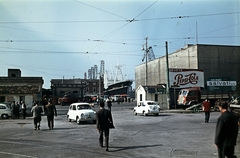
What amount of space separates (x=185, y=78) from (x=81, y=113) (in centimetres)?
2659

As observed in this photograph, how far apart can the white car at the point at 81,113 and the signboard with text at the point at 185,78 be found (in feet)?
76.3

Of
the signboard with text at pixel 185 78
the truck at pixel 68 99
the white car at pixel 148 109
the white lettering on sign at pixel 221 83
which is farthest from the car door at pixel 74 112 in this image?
the truck at pixel 68 99

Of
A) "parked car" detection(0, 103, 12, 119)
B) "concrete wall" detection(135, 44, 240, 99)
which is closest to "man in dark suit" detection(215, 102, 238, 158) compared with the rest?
"parked car" detection(0, 103, 12, 119)

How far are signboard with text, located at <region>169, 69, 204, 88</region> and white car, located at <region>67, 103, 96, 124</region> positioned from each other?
23.3m

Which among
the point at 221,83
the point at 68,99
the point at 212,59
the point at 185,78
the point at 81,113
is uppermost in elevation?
the point at 212,59

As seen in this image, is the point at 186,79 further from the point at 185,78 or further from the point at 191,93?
the point at 191,93

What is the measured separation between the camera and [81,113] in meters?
22.0

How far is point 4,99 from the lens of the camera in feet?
118

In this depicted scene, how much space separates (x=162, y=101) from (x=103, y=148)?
34384mm

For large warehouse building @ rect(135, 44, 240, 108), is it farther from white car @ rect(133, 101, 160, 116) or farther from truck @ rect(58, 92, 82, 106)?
white car @ rect(133, 101, 160, 116)

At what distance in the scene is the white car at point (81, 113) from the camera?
21938mm

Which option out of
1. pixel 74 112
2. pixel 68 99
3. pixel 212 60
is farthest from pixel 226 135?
pixel 212 60

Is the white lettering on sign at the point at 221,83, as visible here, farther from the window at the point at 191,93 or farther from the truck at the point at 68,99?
the truck at the point at 68,99

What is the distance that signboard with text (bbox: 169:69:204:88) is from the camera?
145 feet
